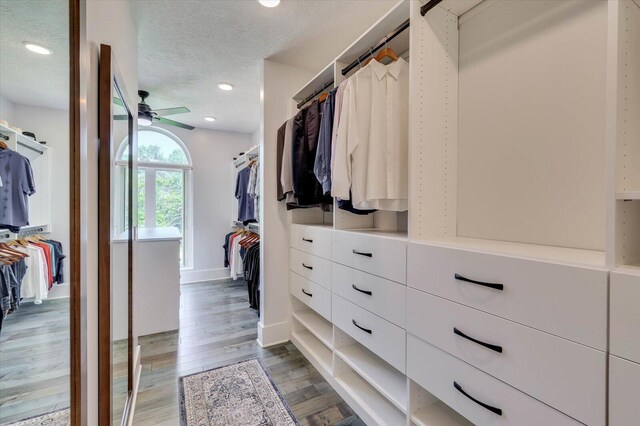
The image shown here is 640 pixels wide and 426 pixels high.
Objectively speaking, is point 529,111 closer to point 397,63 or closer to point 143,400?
point 397,63

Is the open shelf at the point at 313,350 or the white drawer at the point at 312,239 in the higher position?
the white drawer at the point at 312,239

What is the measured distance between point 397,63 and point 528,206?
0.97 m

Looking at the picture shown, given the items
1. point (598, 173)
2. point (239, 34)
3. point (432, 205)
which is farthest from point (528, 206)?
point (239, 34)

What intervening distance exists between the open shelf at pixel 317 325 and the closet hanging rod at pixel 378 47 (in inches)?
74.2

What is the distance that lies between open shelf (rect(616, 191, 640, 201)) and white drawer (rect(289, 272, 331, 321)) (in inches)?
60.3

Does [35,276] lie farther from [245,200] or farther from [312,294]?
[245,200]

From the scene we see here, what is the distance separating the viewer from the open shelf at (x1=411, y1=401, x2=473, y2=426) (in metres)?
1.29

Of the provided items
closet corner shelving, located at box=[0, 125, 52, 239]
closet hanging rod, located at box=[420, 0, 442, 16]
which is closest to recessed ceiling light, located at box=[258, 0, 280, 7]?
closet hanging rod, located at box=[420, 0, 442, 16]

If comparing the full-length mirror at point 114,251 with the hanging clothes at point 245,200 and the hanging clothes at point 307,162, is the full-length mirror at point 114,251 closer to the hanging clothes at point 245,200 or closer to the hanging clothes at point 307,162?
the hanging clothes at point 307,162

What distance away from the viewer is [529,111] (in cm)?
121

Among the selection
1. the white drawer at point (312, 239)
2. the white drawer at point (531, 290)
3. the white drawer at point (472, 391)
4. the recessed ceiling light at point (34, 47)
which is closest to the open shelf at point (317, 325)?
the white drawer at point (312, 239)

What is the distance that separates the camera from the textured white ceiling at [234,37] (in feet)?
6.01

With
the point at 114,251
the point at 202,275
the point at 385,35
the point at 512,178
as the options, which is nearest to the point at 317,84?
the point at 385,35

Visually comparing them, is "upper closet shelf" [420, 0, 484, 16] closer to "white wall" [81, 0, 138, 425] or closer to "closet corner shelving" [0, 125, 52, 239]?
"white wall" [81, 0, 138, 425]
